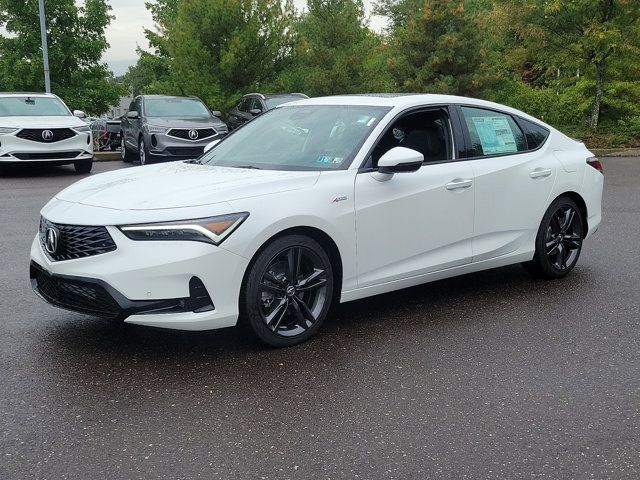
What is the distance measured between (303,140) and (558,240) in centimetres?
245

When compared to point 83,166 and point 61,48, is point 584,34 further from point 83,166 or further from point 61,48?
point 61,48

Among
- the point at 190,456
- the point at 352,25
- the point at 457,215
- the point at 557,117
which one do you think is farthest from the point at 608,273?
the point at 352,25

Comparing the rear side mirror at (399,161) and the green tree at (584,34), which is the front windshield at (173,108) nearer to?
the green tree at (584,34)

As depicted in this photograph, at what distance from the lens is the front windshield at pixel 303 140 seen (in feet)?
17.0

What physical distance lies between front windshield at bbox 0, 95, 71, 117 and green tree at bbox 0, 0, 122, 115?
27.1 m

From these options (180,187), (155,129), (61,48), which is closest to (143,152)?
(155,129)

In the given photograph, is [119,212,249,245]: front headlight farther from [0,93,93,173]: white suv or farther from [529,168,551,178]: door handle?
[0,93,93,173]: white suv

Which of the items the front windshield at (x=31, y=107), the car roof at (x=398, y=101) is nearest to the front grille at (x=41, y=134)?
the front windshield at (x=31, y=107)

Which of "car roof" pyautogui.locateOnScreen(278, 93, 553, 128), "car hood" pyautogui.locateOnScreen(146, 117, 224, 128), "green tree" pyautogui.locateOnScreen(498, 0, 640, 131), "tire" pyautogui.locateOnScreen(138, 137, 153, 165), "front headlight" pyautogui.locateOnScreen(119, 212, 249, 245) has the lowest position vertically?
"tire" pyautogui.locateOnScreen(138, 137, 153, 165)

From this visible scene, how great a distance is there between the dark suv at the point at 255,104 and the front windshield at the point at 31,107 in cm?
450

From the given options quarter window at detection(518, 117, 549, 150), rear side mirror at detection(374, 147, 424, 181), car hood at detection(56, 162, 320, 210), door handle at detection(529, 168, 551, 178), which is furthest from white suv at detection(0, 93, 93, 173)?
rear side mirror at detection(374, 147, 424, 181)

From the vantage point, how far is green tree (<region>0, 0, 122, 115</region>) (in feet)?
135

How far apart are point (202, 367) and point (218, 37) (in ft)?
72.6

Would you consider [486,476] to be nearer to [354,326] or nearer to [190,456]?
[190,456]
